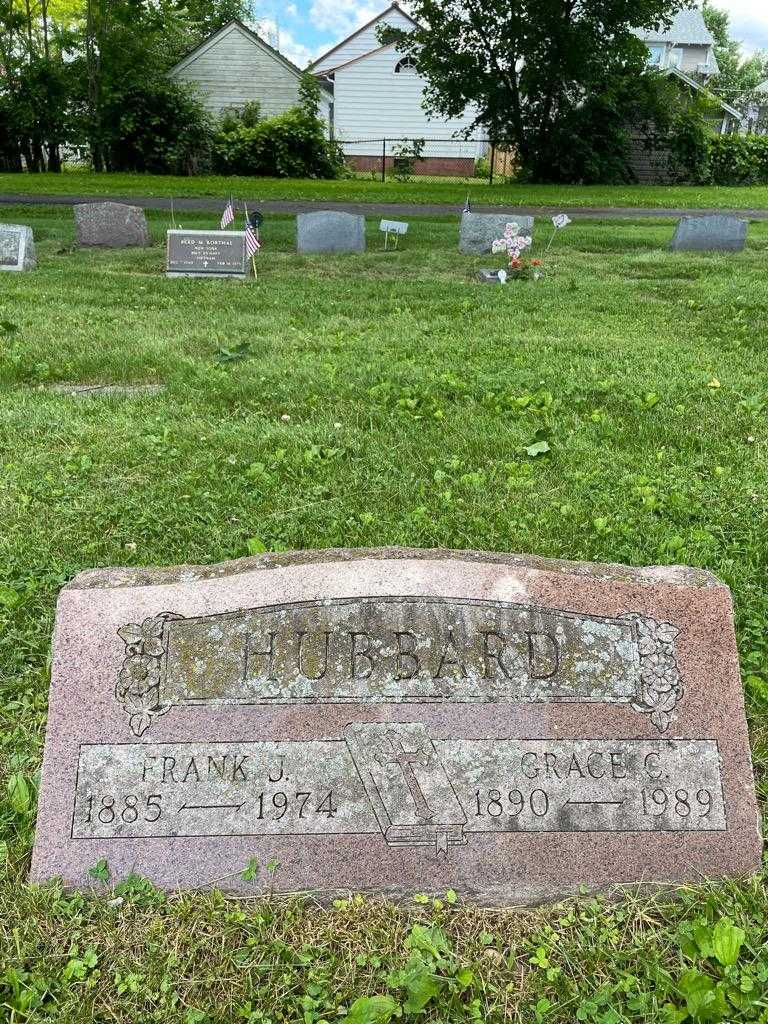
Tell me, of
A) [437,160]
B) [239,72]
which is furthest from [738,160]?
[239,72]

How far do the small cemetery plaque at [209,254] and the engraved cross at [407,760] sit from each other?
984cm

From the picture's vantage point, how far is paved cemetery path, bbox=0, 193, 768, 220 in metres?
18.3

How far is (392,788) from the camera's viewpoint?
7.74ft

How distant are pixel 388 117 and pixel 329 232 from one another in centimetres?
2828

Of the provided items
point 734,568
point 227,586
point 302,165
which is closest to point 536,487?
point 734,568

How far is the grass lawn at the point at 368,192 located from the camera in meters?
20.5

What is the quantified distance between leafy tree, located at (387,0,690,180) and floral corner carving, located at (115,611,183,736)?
30.6m

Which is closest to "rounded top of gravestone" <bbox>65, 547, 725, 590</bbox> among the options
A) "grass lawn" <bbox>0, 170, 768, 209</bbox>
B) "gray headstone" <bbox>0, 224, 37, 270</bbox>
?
"gray headstone" <bbox>0, 224, 37, 270</bbox>

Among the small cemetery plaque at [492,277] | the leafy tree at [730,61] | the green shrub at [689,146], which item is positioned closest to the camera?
the small cemetery plaque at [492,277]

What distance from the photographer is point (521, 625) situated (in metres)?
2.47

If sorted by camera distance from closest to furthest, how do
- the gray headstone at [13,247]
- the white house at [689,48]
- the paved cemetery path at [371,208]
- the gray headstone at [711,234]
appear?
the gray headstone at [13,247]
the gray headstone at [711,234]
the paved cemetery path at [371,208]
the white house at [689,48]

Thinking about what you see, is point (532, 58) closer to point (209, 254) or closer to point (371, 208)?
point (371, 208)

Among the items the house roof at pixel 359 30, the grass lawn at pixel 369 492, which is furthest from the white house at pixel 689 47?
the grass lawn at pixel 369 492

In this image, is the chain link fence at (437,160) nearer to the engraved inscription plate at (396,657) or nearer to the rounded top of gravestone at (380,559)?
the rounded top of gravestone at (380,559)
